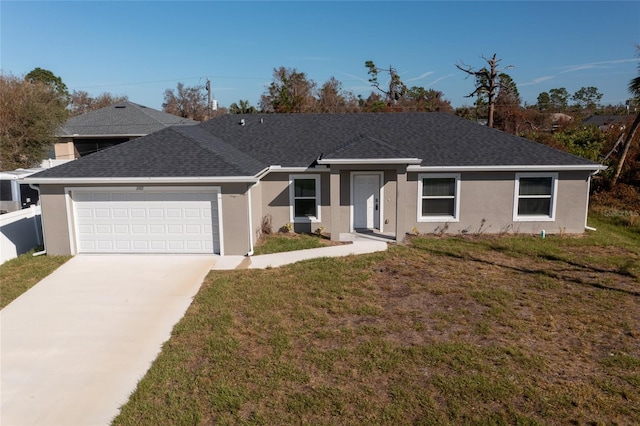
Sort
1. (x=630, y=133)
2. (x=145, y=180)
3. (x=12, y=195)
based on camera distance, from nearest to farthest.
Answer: (x=145, y=180) < (x=12, y=195) < (x=630, y=133)

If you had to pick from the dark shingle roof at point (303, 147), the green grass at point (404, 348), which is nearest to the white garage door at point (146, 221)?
the dark shingle roof at point (303, 147)

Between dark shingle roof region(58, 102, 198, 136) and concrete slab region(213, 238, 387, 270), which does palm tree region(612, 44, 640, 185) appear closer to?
concrete slab region(213, 238, 387, 270)

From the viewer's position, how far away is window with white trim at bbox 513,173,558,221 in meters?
15.5

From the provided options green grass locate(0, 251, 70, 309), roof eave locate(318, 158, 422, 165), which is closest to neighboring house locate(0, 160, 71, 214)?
green grass locate(0, 251, 70, 309)

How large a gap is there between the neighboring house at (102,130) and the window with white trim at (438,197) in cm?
2292

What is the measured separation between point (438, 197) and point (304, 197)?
491 cm

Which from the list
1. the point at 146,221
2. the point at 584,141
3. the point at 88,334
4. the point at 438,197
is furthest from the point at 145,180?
the point at 584,141

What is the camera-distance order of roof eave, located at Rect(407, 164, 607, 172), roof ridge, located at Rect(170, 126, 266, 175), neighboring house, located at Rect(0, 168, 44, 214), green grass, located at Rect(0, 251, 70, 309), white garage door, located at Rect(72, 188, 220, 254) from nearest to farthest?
green grass, located at Rect(0, 251, 70, 309), white garage door, located at Rect(72, 188, 220, 254), roof ridge, located at Rect(170, 126, 266, 175), roof eave, located at Rect(407, 164, 607, 172), neighboring house, located at Rect(0, 168, 44, 214)

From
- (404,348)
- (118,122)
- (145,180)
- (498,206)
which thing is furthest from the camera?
(118,122)

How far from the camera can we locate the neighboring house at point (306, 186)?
1295 cm

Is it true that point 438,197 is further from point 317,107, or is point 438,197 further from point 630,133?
point 317,107

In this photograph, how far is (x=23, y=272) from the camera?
1171 centimetres

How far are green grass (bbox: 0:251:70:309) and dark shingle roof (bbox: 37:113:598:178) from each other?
2.55 m

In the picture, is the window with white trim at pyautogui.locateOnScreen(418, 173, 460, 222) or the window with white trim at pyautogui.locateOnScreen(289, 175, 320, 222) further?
the window with white trim at pyautogui.locateOnScreen(289, 175, 320, 222)
